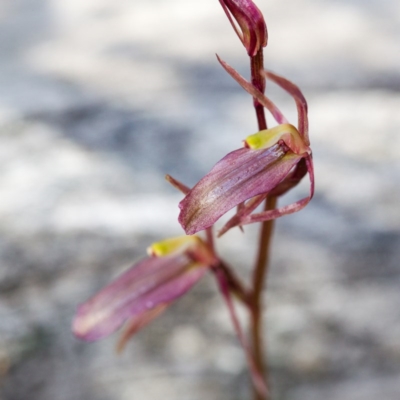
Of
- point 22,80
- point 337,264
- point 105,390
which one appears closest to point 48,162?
point 22,80

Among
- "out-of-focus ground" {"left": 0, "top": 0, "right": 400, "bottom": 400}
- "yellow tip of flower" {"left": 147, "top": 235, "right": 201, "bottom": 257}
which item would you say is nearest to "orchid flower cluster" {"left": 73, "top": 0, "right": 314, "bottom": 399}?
"yellow tip of flower" {"left": 147, "top": 235, "right": 201, "bottom": 257}

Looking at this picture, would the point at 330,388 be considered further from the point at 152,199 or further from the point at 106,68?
the point at 106,68

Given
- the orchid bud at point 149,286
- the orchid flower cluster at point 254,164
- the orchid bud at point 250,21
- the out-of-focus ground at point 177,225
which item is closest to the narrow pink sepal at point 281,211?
the orchid flower cluster at point 254,164

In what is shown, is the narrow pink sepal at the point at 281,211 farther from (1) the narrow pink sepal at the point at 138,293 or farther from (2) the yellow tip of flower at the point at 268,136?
(1) the narrow pink sepal at the point at 138,293

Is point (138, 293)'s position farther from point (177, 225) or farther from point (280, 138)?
point (177, 225)

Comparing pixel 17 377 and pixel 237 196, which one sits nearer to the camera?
pixel 237 196

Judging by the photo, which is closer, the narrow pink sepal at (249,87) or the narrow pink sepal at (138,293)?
the narrow pink sepal at (249,87)
